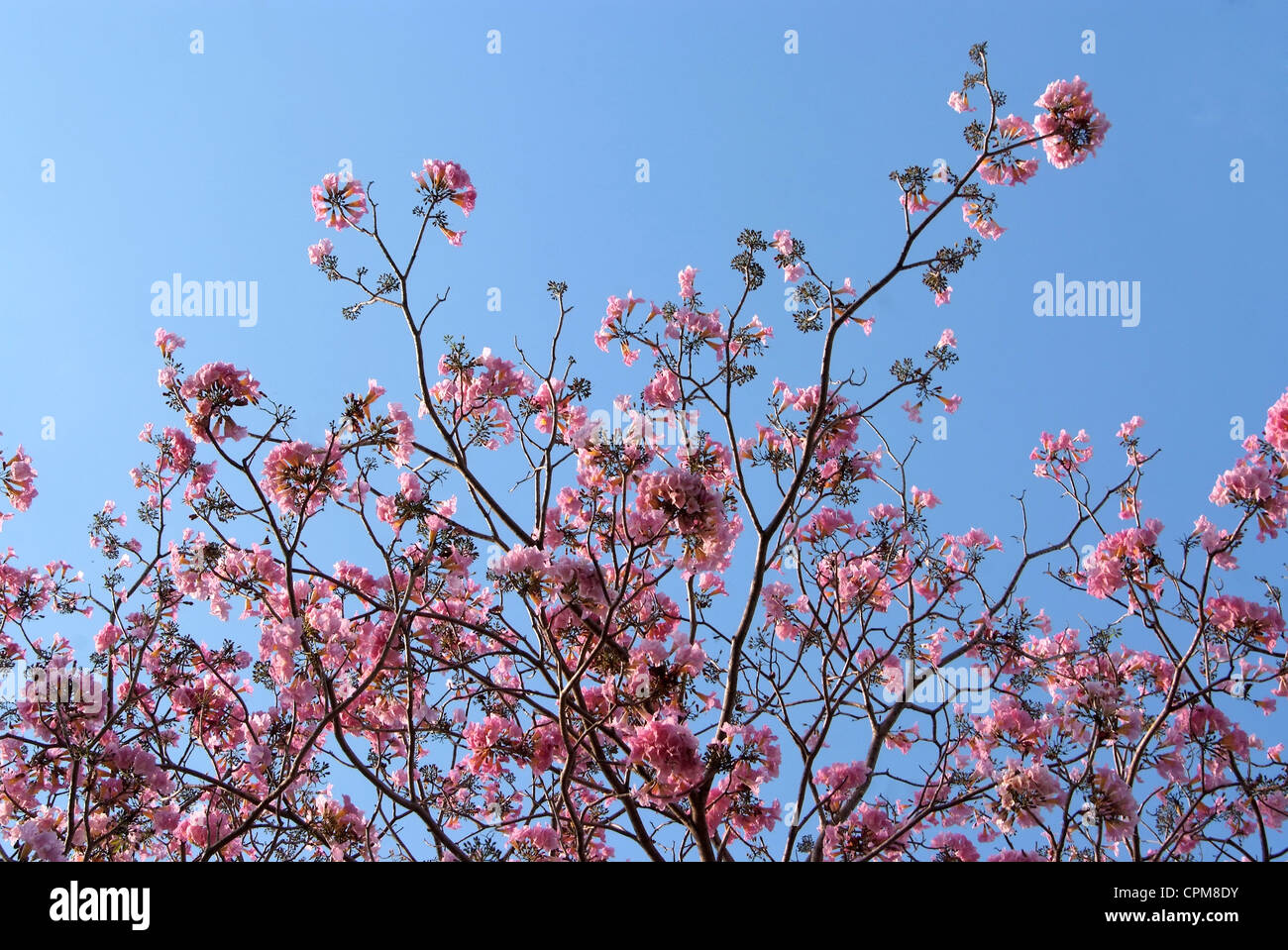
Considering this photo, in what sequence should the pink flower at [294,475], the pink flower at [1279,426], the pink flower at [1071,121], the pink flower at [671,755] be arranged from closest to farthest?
1. the pink flower at [671,755]
2. the pink flower at [294,475]
3. the pink flower at [1071,121]
4. the pink flower at [1279,426]

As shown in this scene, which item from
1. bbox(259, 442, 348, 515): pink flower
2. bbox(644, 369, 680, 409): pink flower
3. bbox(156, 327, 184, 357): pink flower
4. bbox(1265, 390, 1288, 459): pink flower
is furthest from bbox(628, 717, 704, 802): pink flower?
bbox(1265, 390, 1288, 459): pink flower

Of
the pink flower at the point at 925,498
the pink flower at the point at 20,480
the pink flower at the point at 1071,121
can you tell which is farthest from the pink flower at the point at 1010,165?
the pink flower at the point at 20,480

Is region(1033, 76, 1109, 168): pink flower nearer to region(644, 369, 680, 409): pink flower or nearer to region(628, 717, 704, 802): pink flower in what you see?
region(644, 369, 680, 409): pink flower

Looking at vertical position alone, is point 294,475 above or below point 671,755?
above

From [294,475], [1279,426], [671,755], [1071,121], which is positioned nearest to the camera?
[671,755]

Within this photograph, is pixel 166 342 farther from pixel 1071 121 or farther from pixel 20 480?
pixel 1071 121

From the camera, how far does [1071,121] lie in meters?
4.21

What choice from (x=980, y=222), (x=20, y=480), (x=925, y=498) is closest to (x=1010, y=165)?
(x=980, y=222)

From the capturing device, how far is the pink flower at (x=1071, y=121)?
419cm

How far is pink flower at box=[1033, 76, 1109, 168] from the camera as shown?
419 cm

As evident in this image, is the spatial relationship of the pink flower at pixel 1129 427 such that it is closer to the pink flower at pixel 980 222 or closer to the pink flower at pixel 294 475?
the pink flower at pixel 980 222

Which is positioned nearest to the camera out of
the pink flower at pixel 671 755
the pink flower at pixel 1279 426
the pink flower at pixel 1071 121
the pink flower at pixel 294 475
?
the pink flower at pixel 671 755

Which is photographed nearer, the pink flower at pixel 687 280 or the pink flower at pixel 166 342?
the pink flower at pixel 166 342
